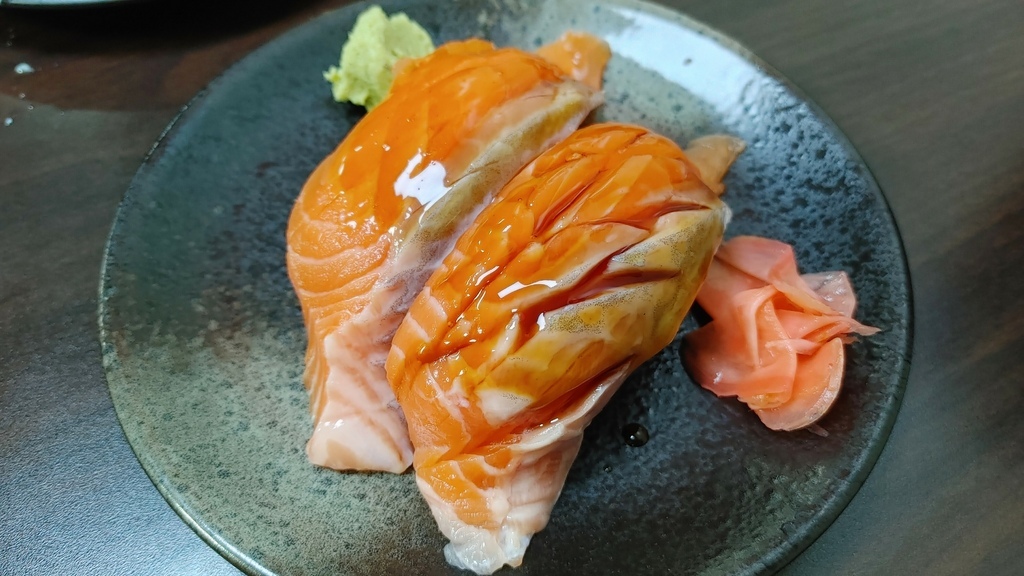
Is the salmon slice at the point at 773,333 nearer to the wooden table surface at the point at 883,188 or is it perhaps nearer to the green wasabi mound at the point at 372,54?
the wooden table surface at the point at 883,188

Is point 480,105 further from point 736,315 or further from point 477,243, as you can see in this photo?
point 736,315

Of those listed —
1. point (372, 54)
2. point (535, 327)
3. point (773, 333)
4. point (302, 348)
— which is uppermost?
point (372, 54)

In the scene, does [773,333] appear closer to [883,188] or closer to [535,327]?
[535,327]

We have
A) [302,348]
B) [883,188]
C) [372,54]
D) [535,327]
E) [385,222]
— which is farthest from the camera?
[883,188]

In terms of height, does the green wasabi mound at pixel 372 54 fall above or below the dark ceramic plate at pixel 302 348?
above

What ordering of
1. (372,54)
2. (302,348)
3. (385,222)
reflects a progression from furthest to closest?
(372,54) < (302,348) < (385,222)

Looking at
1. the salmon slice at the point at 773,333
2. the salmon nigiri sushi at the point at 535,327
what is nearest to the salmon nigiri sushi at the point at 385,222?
the salmon nigiri sushi at the point at 535,327

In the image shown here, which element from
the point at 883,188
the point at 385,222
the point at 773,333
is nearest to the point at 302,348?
the point at 385,222
